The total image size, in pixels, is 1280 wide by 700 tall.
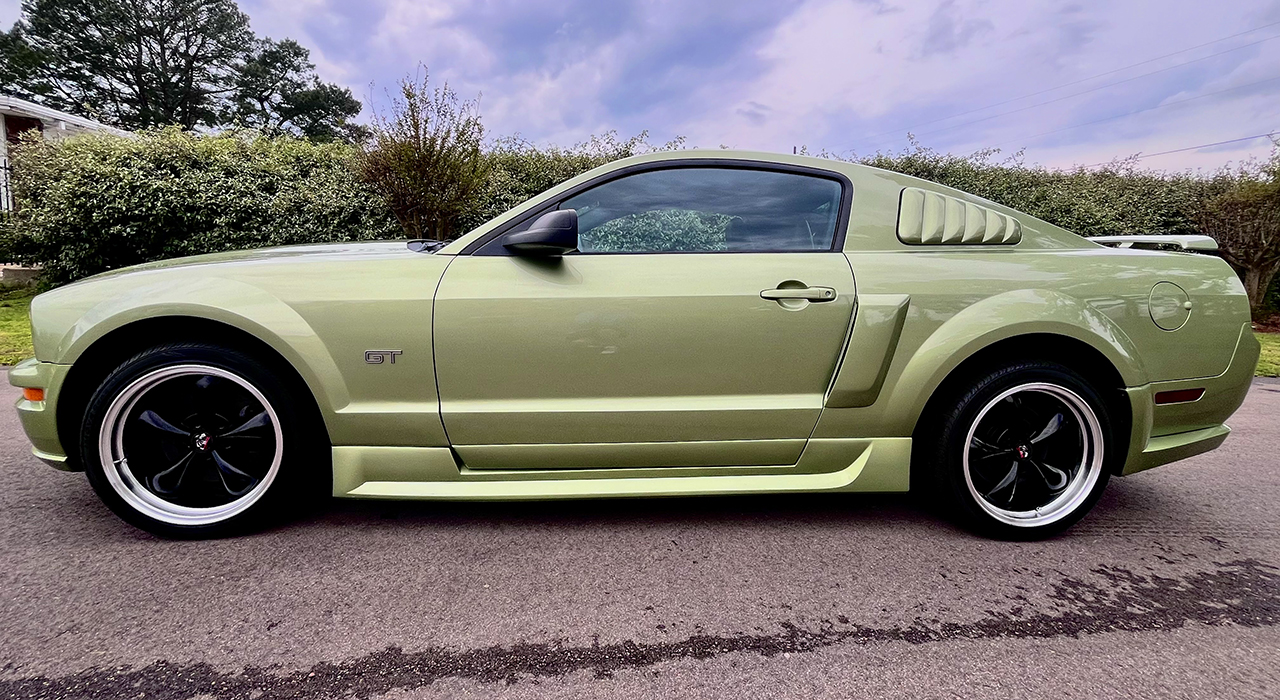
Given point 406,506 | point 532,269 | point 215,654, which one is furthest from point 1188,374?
point 215,654

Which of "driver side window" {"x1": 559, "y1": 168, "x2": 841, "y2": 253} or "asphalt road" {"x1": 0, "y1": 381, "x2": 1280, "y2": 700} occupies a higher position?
"driver side window" {"x1": 559, "y1": 168, "x2": 841, "y2": 253}

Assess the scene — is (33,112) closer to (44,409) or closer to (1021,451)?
(44,409)

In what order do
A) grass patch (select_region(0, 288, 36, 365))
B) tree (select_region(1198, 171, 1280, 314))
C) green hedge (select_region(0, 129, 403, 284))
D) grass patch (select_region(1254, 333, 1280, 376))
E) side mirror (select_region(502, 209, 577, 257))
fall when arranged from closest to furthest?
side mirror (select_region(502, 209, 577, 257)), grass patch (select_region(0, 288, 36, 365)), grass patch (select_region(1254, 333, 1280, 376)), green hedge (select_region(0, 129, 403, 284)), tree (select_region(1198, 171, 1280, 314))

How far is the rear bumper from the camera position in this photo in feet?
7.20

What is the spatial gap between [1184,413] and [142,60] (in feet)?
127

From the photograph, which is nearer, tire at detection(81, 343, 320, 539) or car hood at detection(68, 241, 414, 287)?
tire at detection(81, 343, 320, 539)

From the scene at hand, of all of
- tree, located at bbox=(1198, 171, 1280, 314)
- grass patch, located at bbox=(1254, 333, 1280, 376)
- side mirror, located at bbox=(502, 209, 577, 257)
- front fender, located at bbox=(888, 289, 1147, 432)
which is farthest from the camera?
tree, located at bbox=(1198, 171, 1280, 314)

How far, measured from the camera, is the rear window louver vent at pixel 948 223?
7.33 feet

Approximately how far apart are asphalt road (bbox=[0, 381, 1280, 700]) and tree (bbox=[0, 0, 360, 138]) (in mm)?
29939

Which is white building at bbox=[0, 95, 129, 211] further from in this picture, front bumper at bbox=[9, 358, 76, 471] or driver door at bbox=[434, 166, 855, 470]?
driver door at bbox=[434, 166, 855, 470]

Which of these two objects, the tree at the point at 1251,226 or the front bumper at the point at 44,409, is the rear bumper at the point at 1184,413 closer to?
the front bumper at the point at 44,409

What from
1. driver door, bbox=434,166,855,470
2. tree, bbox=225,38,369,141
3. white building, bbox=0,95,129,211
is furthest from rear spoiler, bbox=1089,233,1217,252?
tree, bbox=225,38,369,141

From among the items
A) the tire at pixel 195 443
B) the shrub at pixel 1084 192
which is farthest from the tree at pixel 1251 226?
the tire at pixel 195 443

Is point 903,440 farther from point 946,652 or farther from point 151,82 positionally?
point 151,82
